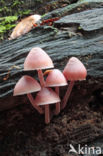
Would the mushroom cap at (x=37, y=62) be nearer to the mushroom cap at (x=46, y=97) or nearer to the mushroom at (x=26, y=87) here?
the mushroom at (x=26, y=87)

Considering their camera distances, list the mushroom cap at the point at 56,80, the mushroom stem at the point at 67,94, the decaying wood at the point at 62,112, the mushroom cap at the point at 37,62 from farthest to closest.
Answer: the decaying wood at the point at 62,112, the mushroom stem at the point at 67,94, the mushroom cap at the point at 56,80, the mushroom cap at the point at 37,62

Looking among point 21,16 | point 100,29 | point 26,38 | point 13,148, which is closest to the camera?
point 13,148

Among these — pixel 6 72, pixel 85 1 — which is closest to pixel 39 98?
pixel 6 72

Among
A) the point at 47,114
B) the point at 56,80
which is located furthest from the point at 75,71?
the point at 47,114

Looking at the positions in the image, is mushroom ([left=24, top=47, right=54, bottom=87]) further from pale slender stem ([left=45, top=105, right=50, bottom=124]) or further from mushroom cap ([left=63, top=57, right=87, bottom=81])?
pale slender stem ([left=45, top=105, right=50, bottom=124])

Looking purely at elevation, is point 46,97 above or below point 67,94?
above

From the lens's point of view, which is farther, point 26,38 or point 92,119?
point 26,38

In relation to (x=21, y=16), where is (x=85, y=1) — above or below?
above

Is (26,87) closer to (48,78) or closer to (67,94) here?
(48,78)

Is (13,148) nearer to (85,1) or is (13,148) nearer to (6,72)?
(6,72)

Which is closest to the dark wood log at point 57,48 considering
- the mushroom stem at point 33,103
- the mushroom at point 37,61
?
the mushroom stem at point 33,103

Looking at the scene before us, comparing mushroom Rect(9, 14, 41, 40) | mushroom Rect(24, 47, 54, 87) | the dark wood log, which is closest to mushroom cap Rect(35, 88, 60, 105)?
mushroom Rect(24, 47, 54, 87)
